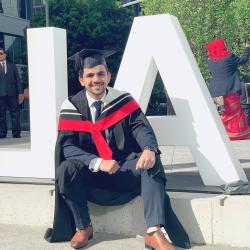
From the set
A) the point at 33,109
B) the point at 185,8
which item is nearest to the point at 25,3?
the point at 185,8

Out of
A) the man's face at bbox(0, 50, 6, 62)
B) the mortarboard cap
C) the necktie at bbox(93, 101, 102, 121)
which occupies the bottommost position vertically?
the necktie at bbox(93, 101, 102, 121)

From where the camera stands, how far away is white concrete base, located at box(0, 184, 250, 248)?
421cm

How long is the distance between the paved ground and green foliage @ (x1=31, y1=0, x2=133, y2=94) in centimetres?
2406

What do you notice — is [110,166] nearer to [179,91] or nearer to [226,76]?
[179,91]

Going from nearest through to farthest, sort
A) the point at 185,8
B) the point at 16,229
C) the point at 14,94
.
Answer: the point at 16,229, the point at 14,94, the point at 185,8

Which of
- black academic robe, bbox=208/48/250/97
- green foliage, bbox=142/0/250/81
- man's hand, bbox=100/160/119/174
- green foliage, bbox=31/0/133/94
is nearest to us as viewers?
man's hand, bbox=100/160/119/174

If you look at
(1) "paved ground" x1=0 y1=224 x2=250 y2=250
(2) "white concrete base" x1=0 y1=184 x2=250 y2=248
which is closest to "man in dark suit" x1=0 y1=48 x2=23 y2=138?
(2) "white concrete base" x1=0 y1=184 x2=250 y2=248

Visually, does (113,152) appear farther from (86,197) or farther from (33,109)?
(33,109)

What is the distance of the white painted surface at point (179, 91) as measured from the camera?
489 centimetres

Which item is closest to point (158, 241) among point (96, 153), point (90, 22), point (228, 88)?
point (96, 153)

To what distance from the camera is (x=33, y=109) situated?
17.3 feet

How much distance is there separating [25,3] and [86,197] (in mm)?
38139

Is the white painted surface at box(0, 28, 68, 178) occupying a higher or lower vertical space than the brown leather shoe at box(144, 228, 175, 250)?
higher

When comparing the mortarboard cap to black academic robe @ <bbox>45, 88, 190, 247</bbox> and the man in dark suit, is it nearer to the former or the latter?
black academic robe @ <bbox>45, 88, 190, 247</bbox>
